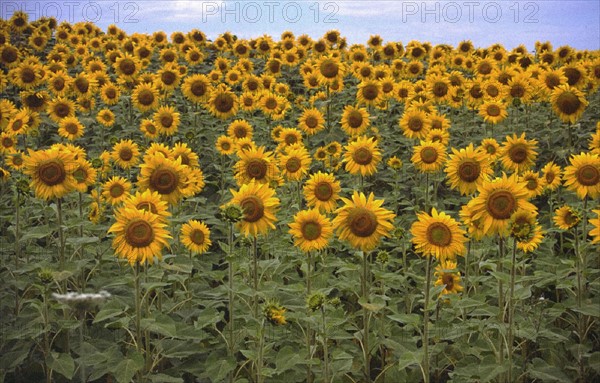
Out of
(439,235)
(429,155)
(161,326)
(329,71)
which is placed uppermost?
(329,71)

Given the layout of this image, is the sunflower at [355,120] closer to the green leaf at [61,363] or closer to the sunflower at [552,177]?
the sunflower at [552,177]

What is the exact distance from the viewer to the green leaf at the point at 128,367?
450 cm

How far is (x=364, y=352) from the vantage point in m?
5.29

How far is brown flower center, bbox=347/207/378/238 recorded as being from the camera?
502 cm

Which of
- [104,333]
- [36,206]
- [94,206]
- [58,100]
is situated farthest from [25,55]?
[104,333]

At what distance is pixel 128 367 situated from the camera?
4.60 metres

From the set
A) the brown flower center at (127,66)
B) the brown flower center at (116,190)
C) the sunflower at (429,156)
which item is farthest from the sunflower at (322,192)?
the brown flower center at (127,66)

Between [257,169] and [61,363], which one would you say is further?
[257,169]

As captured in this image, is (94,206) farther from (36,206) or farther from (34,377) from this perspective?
(34,377)

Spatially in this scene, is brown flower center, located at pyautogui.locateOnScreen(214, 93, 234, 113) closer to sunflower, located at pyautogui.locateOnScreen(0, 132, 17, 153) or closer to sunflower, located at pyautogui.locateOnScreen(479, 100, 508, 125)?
sunflower, located at pyautogui.locateOnScreen(0, 132, 17, 153)

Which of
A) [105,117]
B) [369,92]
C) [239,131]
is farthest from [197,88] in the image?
[369,92]

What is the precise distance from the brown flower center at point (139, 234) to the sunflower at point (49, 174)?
124 cm

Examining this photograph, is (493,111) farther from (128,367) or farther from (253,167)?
(128,367)

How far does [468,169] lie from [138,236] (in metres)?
3.71
